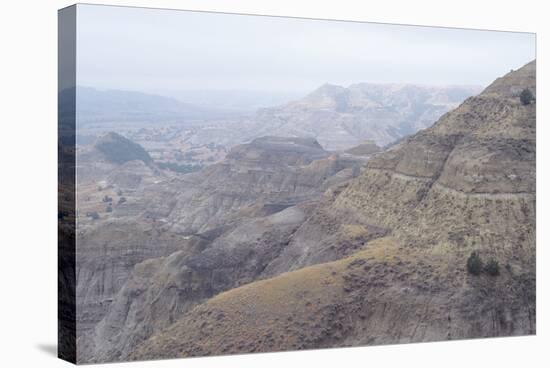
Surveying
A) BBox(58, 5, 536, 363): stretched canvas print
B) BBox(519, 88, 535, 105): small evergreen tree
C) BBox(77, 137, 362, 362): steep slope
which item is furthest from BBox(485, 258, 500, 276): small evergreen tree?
BBox(77, 137, 362, 362): steep slope

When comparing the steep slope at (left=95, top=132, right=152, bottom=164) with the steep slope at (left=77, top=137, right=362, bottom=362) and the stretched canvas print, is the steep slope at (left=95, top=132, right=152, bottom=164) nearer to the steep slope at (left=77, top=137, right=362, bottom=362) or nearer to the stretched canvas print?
the stretched canvas print

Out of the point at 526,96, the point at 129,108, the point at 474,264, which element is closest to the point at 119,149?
the point at 129,108

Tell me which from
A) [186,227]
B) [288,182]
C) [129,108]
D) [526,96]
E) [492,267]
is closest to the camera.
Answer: [492,267]

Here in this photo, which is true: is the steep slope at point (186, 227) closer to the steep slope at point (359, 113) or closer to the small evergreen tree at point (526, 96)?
the steep slope at point (359, 113)

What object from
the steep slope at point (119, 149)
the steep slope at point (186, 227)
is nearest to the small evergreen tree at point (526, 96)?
the steep slope at point (186, 227)

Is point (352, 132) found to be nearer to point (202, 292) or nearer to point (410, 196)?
point (410, 196)

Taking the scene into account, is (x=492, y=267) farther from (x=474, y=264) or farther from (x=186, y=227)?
(x=186, y=227)

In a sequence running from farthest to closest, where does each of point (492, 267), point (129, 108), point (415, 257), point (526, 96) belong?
point (526, 96) < point (129, 108) < point (492, 267) < point (415, 257)
